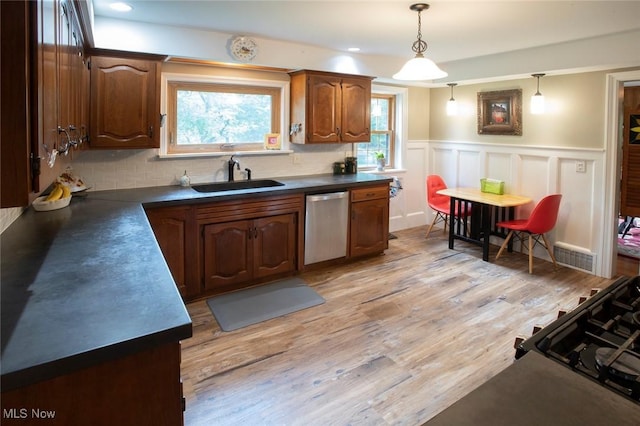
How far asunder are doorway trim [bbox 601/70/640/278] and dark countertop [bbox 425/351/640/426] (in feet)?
13.1

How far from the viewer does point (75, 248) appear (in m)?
1.87

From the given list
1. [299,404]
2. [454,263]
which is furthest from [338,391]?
[454,263]

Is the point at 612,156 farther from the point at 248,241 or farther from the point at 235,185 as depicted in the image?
the point at 235,185

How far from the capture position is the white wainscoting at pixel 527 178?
4.25 m

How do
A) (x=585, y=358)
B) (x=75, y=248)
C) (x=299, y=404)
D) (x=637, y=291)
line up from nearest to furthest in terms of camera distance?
(x=585, y=358) < (x=637, y=291) < (x=75, y=248) < (x=299, y=404)

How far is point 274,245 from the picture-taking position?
3.90 m

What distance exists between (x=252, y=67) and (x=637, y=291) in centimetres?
369

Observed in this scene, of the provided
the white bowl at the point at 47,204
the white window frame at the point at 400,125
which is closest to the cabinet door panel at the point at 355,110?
the white window frame at the point at 400,125

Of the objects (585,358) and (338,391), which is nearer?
(585,358)

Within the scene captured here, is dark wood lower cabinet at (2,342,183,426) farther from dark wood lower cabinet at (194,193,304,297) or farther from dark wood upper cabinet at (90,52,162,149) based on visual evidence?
dark wood upper cabinet at (90,52,162,149)

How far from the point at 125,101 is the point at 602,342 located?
Answer: 3426 millimetres

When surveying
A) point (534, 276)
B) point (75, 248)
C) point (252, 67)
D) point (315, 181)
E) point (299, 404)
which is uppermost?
point (252, 67)

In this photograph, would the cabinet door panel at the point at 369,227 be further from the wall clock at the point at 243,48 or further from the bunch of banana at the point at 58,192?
the bunch of banana at the point at 58,192

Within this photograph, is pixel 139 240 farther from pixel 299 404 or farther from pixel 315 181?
pixel 315 181
